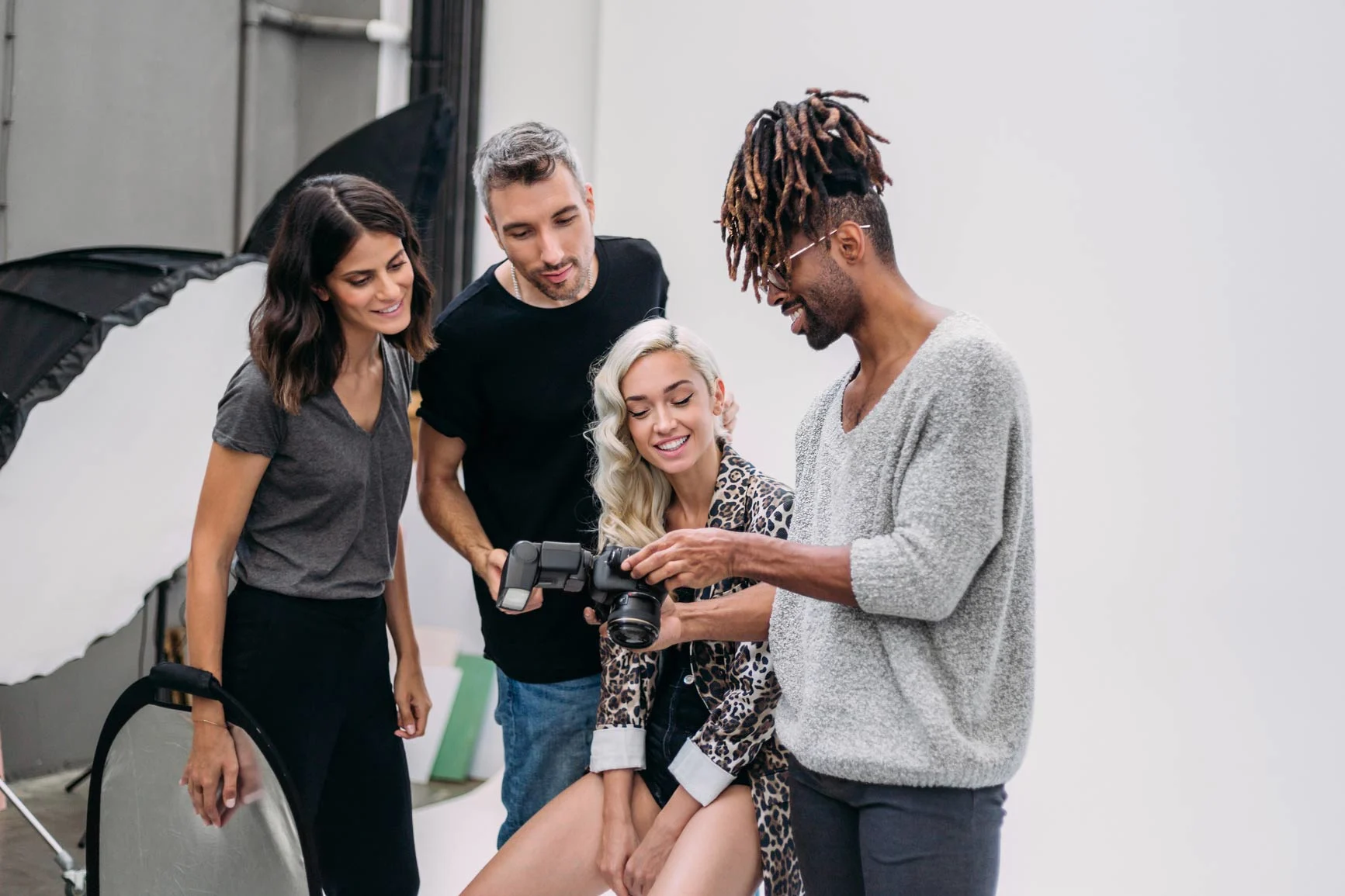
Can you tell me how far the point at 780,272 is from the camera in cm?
133

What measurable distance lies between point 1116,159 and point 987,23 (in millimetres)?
488

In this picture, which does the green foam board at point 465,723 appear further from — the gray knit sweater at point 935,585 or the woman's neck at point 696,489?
the gray knit sweater at point 935,585

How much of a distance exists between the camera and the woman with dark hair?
42 cm

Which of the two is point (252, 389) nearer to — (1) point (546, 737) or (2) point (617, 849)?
(1) point (546, 737)

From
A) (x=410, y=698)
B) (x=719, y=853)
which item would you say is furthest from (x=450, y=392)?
(x=719, y=853)

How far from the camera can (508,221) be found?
1982 mm

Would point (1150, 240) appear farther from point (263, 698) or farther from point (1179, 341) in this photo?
point (263, 698)

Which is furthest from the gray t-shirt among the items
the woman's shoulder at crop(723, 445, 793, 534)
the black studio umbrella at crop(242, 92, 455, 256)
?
the black studio umbrella at crop(242, 92, 455, 256)

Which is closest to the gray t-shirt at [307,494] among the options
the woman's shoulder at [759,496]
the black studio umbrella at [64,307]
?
the woman's shoulder at [759,496]

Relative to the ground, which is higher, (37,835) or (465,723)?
(465,723)

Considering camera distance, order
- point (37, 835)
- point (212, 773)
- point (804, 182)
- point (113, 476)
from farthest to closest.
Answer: point (37, 835) → point (113, 476) → point (212, 773) → point (804, 182)

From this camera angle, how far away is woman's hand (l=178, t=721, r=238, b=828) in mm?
1818

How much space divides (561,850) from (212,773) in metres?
0.56

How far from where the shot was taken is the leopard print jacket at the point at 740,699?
1.83m
